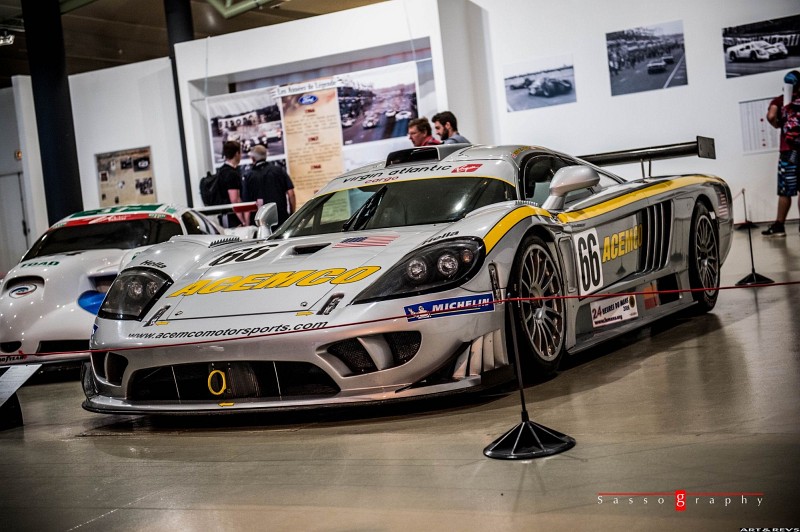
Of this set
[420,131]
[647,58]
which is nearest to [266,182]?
[420,131]

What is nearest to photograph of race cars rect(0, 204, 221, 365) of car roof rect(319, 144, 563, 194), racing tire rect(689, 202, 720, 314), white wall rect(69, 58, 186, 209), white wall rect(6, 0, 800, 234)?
car roof rect(319, 144, 563, 194)

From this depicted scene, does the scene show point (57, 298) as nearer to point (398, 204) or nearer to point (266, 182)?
point (398, 204)

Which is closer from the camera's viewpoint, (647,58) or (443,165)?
(443,165)

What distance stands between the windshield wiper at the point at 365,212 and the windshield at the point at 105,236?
2.63 metres

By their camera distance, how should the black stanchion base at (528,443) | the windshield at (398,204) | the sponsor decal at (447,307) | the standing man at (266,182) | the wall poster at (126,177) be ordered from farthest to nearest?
1. the wall poster at (126,177)
2. the standing man at (266,182)
3. the windshield at (398,204)
4. the sponsor decal at (447,307)
5. the black stanchion base at (528,443)

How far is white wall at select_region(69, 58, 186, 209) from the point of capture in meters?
15.4

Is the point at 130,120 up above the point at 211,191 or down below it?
above

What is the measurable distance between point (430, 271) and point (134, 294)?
1.52 metres

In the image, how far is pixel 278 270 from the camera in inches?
181

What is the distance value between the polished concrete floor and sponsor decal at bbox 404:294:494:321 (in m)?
0.41

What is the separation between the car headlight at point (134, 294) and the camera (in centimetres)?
471

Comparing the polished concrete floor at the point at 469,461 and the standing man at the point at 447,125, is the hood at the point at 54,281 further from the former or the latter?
the standing man at the point at 447,125

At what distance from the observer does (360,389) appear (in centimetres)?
406

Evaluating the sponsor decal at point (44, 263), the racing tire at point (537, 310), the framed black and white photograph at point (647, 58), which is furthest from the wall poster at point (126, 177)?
the racing tire at point (537, 310)
